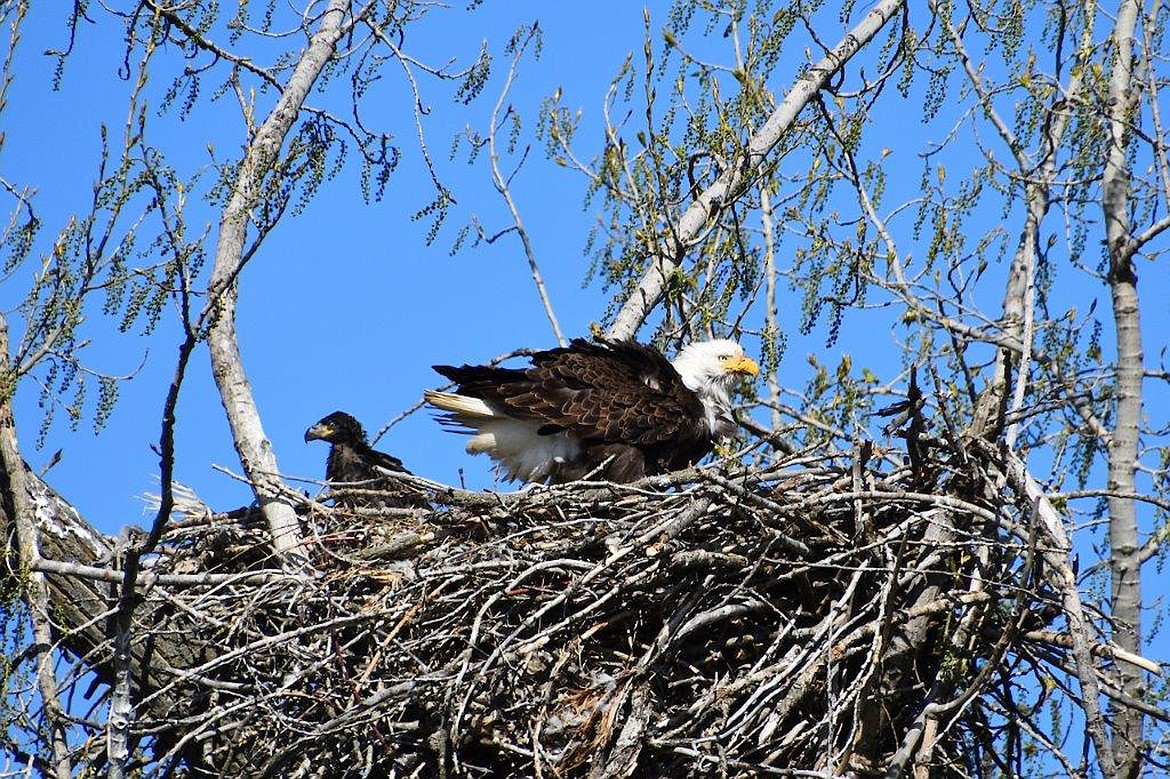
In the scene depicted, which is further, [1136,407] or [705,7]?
[705,7]

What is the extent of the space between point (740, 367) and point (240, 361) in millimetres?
2619

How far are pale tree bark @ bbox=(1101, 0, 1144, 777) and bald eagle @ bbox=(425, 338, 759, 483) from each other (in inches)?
76.2

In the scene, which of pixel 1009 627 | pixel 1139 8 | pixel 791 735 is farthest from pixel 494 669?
pixel 1139 8

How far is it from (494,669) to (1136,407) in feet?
12.1

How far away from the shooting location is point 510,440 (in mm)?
7340

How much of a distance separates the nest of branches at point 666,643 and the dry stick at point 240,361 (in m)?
0.54

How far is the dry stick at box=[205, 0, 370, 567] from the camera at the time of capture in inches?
247

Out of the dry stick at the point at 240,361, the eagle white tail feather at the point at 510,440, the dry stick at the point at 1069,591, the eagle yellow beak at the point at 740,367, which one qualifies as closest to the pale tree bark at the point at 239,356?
the dry stick at the point at 240,361

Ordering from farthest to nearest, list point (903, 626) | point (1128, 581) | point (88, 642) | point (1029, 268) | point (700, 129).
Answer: point (700, 129) → point (1128, 581) → point (1029, 268) → point (88, 642) → point (903, 626)

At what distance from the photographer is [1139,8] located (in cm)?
783

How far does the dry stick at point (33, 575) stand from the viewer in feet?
→ 17.0

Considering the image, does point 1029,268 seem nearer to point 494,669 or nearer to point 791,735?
Answer: point 791,735

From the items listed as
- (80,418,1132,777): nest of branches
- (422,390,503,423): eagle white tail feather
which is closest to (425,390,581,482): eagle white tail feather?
(422,390,503,423): eagle white tail feather

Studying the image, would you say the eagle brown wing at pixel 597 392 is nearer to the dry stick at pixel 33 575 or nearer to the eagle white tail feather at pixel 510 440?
the eagle white tail feather at pixel 510 440
